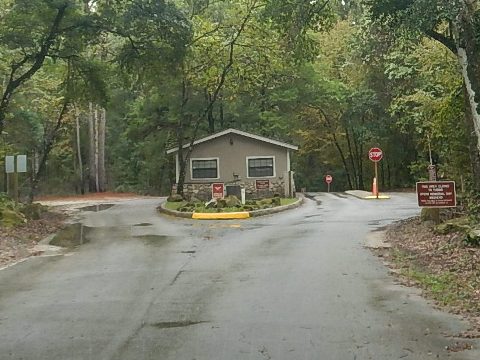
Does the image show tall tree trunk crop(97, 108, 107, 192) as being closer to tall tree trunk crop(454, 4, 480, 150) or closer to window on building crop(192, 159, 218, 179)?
window on building crop(192, 159, 218, 179)

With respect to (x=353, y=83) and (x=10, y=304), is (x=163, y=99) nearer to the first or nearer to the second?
(x=353, y=83)

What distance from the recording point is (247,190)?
3334cm

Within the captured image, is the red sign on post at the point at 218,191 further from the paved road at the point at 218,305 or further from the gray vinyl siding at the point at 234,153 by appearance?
the paved road at the point at 218,305

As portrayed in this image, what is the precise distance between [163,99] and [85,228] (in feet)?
65.0

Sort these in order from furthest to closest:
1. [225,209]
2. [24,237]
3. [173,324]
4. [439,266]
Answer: [225,209] < [24,237] < [439,266] < [173,324]

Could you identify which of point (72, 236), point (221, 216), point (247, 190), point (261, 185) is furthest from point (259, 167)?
point (72, 236)

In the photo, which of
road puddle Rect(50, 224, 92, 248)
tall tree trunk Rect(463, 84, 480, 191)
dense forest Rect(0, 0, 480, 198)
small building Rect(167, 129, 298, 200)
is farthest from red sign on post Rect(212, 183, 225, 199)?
tall tree trunk Rect(463, 84, 480, 191)

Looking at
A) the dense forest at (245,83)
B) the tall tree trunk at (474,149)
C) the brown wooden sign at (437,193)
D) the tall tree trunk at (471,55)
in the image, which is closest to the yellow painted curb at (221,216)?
the dense forest at (245,83)

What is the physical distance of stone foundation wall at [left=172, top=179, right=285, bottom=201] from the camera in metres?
33.2

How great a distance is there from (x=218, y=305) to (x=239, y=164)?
84.7 feet

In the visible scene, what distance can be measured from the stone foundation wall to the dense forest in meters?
3.04

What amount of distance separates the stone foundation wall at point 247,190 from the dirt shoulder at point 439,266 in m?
17.7

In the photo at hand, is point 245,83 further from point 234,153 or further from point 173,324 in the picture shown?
point 173,324

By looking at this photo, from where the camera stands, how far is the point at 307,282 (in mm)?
9531
